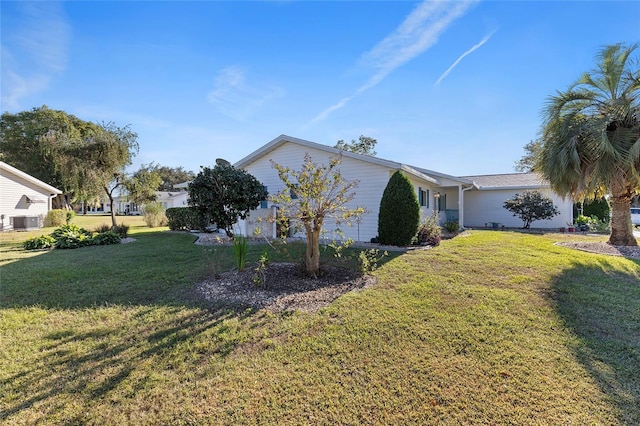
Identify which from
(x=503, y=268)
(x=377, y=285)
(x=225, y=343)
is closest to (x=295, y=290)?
(x=377, y=285)

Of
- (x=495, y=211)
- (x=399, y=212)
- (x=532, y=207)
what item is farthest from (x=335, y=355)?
(x=495, y=211)

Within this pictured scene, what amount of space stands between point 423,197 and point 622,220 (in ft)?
23.2

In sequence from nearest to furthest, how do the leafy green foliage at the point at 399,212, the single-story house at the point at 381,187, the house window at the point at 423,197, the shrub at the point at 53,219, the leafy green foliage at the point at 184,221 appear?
the leafy green foliage at the point at 399,212
the single-story house at the point at 381,187
the house window at the point at 423,197
the leafy green foliage at the point at 184,221
the shrub at the point at 53,219

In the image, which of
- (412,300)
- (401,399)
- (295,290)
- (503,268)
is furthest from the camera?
(503,268)

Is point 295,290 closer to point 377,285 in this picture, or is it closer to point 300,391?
point 377,285

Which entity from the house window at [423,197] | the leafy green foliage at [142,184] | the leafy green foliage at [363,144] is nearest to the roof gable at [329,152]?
the house window at [423,197]

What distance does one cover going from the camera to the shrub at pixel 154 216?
2042 centimetres

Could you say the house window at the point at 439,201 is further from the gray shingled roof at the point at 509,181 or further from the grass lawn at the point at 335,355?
the grass lawn at the point at 335,355

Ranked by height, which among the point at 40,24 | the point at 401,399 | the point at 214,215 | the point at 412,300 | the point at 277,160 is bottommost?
the point at 401,399

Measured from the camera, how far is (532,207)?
16922mm

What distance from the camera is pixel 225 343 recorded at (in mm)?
3723

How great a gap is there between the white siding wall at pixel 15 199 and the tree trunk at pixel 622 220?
1167 inches

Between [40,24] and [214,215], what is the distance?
22.0 feet

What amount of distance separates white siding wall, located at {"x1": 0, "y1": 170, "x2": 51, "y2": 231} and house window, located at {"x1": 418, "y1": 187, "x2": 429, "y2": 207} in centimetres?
2337
